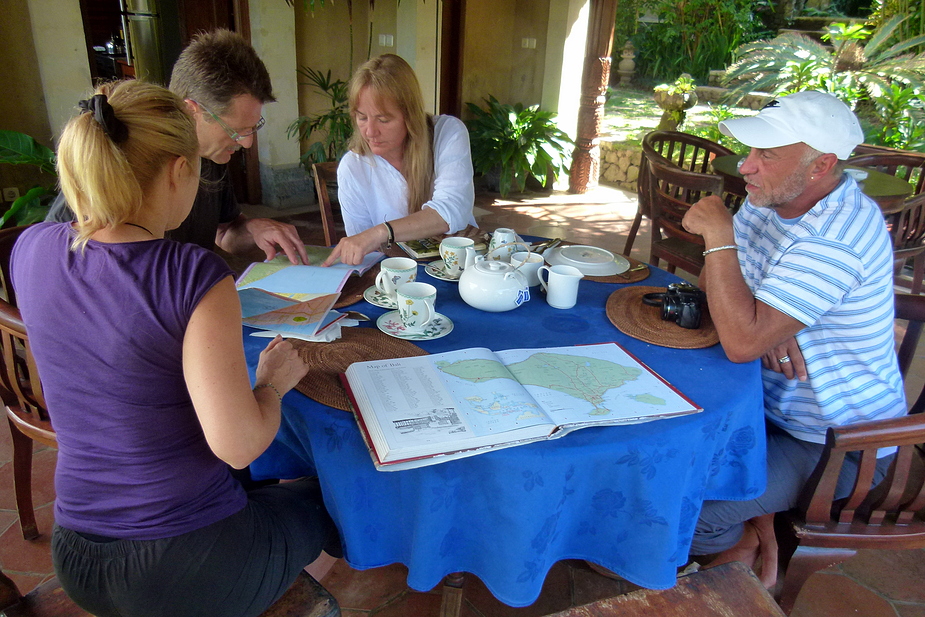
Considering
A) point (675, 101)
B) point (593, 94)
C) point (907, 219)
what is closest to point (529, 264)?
point (907, 219)

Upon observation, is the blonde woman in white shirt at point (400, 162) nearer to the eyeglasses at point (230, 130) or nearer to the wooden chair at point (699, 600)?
the eyeglasses at point (230, 130)

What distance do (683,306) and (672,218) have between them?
183 centimetres

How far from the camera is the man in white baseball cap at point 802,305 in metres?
1.33

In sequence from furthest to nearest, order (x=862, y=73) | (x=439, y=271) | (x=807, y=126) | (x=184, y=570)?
(x=862, y=73)
(x=439, y=271)
(x=807, y=126)
(x=184, y=570)

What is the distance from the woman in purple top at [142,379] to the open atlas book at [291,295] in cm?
32

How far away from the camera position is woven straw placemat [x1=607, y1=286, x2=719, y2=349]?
141cm

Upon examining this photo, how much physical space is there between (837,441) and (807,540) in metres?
0.34

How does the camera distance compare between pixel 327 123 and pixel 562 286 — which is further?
pixel 327 123

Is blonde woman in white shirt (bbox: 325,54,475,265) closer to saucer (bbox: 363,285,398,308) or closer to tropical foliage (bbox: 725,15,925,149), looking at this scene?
saucer (bbox: 363,285,398,308)

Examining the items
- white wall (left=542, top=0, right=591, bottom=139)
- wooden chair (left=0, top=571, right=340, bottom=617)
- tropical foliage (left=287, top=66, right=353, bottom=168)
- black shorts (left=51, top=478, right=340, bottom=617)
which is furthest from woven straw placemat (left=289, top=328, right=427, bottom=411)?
white wall (left=542, top=0, right=591, bottom=139)

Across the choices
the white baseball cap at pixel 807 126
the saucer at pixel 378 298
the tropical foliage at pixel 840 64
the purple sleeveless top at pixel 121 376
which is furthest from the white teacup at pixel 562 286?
the tropical foliage at pixel 840 64

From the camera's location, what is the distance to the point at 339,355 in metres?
1.29

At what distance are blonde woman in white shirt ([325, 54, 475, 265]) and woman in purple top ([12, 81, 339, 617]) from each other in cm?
107

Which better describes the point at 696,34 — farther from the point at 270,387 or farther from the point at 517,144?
the point at 270,387
